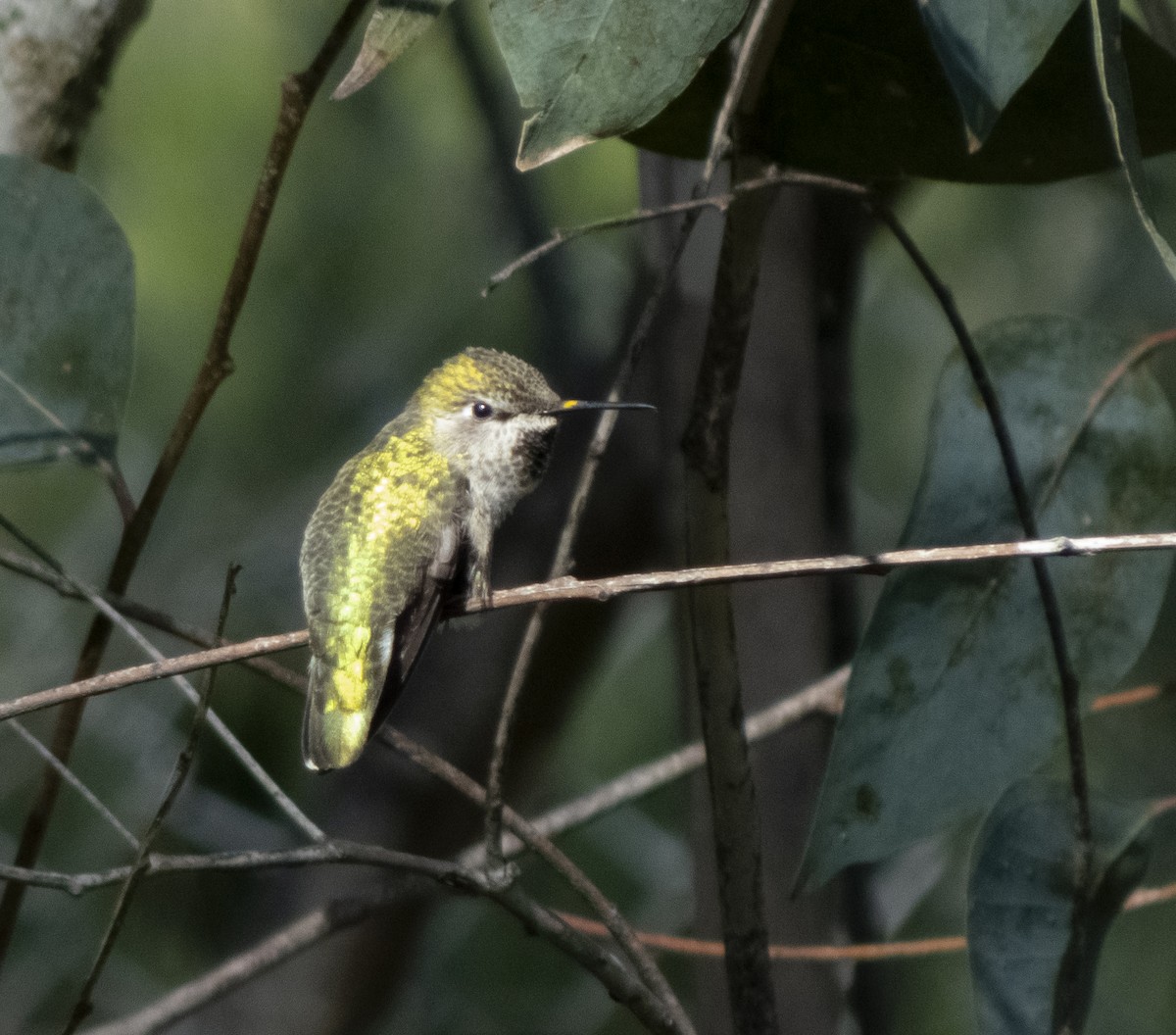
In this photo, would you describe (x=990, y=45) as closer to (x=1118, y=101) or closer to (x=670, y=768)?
(x=1118, y=101)

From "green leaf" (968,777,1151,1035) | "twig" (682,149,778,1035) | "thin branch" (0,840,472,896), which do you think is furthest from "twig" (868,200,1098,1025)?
"thin branch" (0,840,472,896)

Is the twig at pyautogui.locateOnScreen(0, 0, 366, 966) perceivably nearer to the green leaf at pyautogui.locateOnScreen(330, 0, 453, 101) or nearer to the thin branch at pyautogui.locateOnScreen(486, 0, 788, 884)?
the green leaf at pyautogui.locateOnScreen(330, 0, 453, 101)

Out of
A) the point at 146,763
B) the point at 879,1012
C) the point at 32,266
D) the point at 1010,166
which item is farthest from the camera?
the point at 146,763

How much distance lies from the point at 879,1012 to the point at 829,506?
0.74m

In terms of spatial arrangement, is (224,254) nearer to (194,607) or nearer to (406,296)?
(406,296)

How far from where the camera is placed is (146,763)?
10.4 feet

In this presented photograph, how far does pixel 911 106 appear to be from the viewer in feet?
3.98

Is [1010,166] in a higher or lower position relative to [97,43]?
lower

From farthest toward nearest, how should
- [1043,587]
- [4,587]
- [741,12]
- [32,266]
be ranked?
[4,587]
[32,266]
[1043,587]
[741,12]

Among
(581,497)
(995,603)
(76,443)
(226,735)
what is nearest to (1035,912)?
(995,603)

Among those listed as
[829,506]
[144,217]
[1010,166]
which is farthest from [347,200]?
[1010,166]

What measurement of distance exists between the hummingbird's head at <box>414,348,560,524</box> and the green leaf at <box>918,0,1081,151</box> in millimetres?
933

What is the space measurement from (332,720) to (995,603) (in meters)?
0.64

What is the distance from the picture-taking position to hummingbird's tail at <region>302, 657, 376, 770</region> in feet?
4.52
